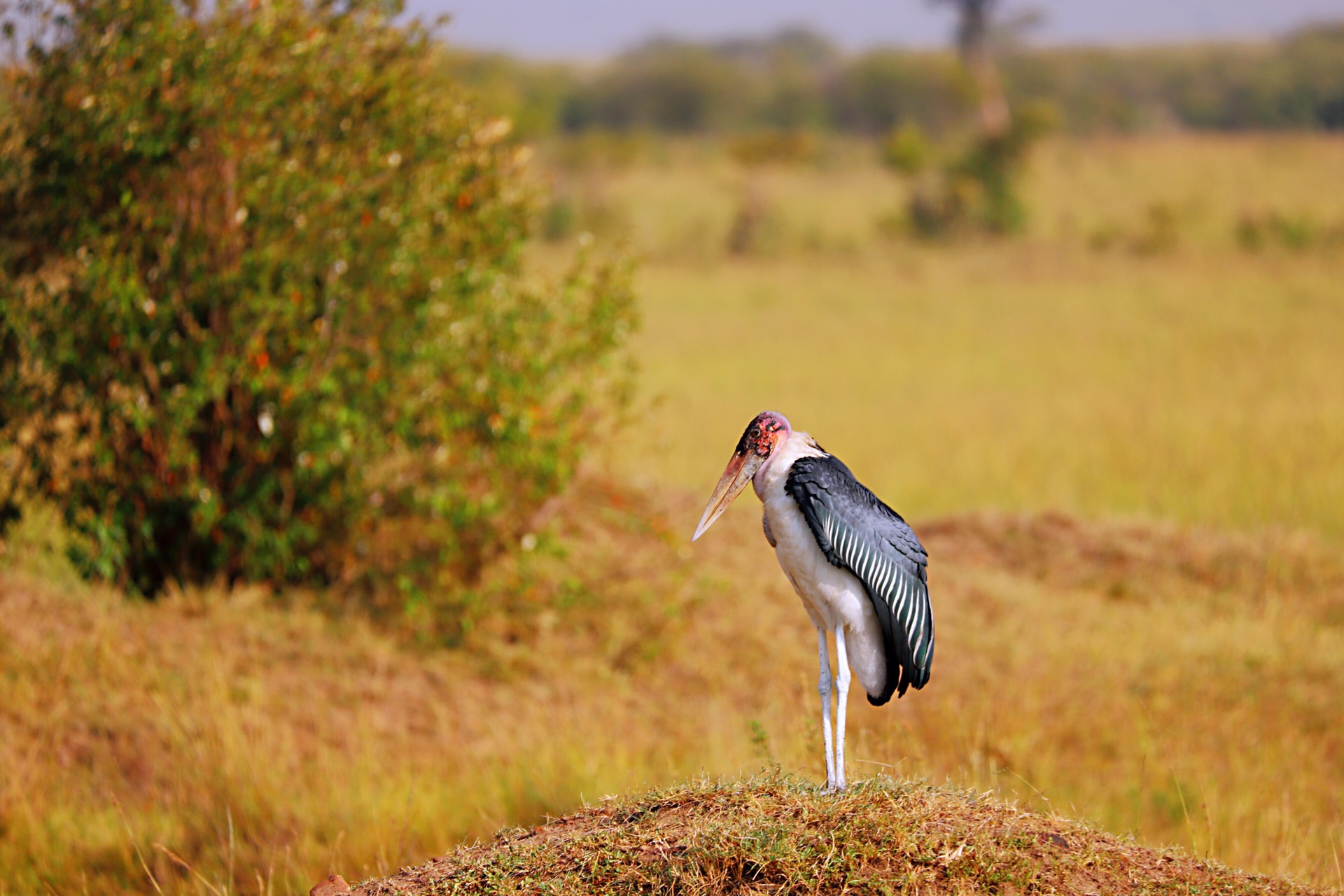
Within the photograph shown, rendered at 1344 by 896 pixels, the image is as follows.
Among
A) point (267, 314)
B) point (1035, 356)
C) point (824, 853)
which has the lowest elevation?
point (1035, 356)

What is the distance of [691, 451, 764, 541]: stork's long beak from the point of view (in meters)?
3.07

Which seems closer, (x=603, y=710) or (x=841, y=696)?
(x=841, y=696)

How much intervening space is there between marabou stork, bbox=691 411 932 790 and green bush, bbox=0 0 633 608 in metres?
3.91

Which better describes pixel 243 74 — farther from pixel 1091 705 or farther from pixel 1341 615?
pixel 1341 615

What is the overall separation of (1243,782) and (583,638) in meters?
3.42

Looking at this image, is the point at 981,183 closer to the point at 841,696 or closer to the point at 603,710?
the point at 603,710

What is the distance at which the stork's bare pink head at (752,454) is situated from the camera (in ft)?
10.2

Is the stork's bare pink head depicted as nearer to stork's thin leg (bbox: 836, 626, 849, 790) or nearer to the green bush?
stork's thin leg (bbox: 836, 626, 849, 790)

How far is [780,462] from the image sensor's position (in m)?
3.14

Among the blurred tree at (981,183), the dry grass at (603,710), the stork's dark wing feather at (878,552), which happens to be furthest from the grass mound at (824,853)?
the blurred tree at (981,183)

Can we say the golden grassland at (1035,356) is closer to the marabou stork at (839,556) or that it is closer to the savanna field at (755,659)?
the savanna field at (755,659)

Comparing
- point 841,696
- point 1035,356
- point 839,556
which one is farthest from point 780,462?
point 1035,356

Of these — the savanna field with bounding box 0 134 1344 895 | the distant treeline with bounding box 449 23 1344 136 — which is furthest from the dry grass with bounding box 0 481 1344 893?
the distant treeline with bounding box 449 23 1344 136

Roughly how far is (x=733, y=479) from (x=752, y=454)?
0.08 metres
